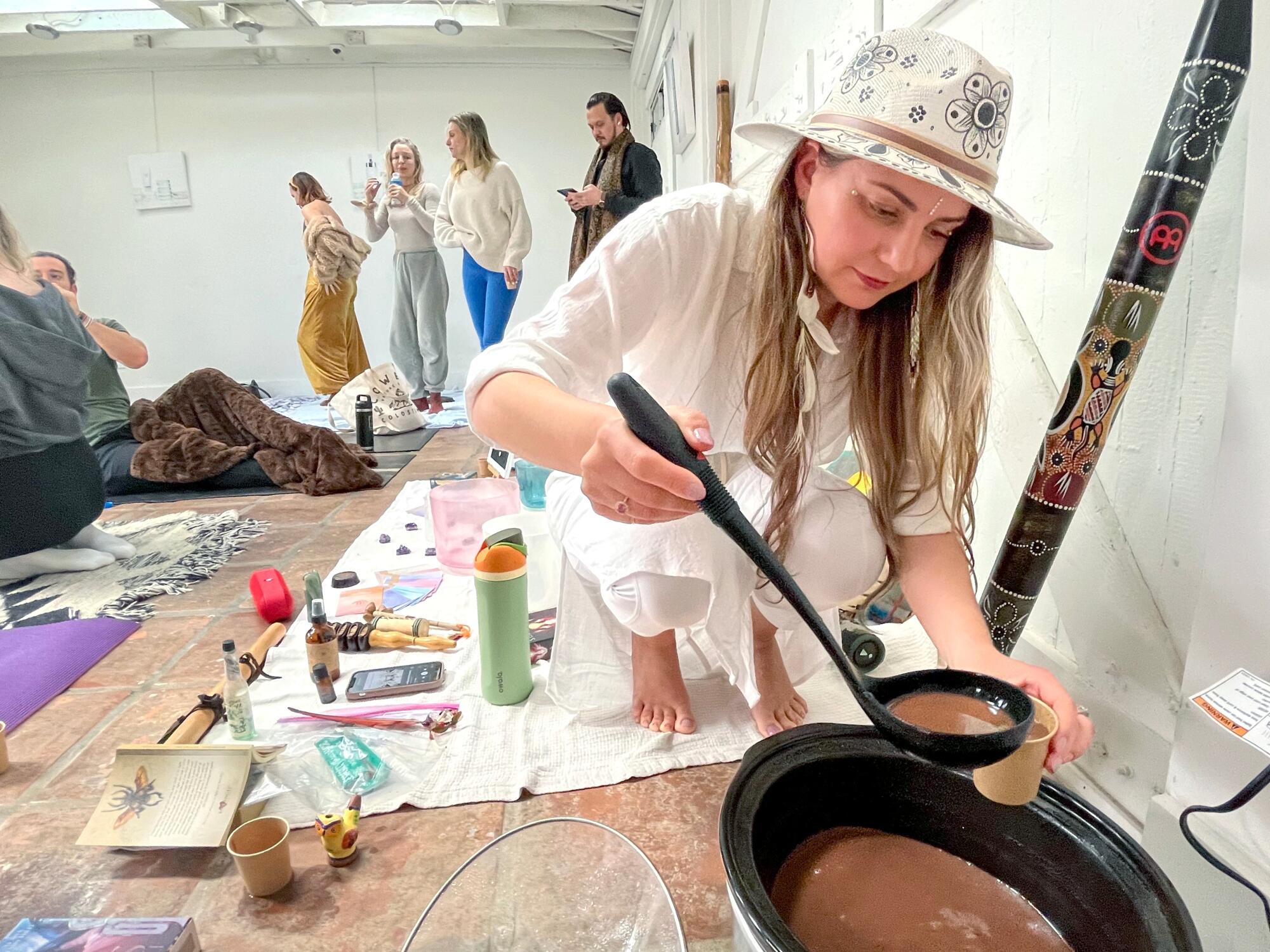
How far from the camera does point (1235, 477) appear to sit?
24.9 inches

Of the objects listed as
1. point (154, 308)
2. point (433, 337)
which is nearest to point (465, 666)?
point (433, 337)

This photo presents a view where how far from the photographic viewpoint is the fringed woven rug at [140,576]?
1495mm

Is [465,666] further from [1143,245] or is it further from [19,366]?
[19,366]

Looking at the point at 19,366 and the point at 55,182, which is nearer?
the point at 19,366

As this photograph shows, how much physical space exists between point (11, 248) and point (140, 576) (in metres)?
0.81

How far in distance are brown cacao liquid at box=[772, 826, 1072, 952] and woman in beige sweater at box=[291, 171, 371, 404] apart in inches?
144

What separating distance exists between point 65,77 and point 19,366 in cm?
519

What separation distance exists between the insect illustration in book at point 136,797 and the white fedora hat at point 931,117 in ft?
3.26

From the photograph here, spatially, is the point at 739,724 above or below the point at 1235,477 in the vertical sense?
below

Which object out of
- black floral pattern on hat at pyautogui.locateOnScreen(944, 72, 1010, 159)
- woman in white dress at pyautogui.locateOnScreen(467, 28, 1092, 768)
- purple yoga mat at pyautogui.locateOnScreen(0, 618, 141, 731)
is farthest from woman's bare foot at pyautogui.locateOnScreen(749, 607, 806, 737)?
purple yoga mat at pyautogui.locateOnScreen(0, 618, 141, 731)

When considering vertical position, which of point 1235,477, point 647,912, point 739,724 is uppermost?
point 1235,477

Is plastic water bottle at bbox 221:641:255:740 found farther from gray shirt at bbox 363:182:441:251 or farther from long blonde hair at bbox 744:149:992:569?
gray shirt at bbox 363:182:441:251

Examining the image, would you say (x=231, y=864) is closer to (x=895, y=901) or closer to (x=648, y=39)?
(x=895, y=901)

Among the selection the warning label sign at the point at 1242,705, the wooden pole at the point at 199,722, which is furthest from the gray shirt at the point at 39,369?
the warning label sign at the point at 1242,705
